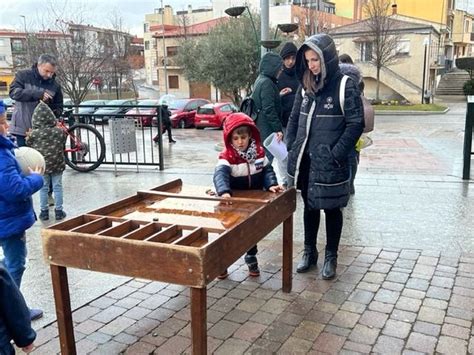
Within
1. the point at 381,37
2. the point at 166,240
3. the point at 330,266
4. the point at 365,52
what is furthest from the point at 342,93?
the point at 365,52

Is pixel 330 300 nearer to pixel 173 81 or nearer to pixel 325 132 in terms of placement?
pixel 325 132

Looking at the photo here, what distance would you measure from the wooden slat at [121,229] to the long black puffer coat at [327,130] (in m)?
1.55

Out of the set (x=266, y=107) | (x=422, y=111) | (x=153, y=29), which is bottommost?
(x=422, y=111)

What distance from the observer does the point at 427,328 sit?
3.28 meters

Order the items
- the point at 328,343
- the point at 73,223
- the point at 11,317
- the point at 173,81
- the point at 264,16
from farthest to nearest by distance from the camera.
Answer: the point at 173,81, the point at 264,16, the point at 328,343, the point at 73,223, the point at 11,317

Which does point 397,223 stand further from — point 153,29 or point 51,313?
point 153,29

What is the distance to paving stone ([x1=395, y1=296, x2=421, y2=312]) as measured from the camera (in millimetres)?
3557

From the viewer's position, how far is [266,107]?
594cm

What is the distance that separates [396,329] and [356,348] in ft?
1.25

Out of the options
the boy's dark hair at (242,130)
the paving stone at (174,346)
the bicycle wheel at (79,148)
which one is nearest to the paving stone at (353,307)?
the paving stone at (174,346)

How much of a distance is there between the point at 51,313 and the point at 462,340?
109 inches

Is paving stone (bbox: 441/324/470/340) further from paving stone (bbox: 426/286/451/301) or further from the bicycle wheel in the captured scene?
the bicycle wheel

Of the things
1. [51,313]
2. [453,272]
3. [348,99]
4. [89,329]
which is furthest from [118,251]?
[453,272]

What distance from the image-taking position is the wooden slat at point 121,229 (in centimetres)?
283
